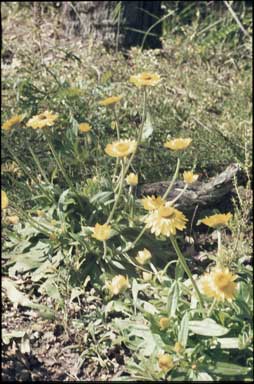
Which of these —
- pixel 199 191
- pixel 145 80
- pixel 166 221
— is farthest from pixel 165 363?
pixel 199 191

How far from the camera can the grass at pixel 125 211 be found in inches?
87.6

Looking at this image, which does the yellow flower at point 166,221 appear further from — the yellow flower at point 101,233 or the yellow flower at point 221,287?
the yellow flower at point 101,233

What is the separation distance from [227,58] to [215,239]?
5.98ft

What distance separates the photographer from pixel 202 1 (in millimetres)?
4961

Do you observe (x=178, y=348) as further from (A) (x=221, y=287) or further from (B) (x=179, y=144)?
(B) (x=179, y=144)

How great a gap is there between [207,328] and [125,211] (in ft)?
2.57

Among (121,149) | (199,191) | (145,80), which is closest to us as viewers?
(121,149)

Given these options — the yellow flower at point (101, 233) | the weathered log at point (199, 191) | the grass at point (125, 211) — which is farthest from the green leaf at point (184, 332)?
the weathered log at point (199, 191)

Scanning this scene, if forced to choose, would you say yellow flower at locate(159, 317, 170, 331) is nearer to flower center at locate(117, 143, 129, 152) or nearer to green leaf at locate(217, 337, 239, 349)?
green leaf at locate(217, 337, 239, 349)

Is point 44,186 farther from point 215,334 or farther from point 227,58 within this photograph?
point 227,58

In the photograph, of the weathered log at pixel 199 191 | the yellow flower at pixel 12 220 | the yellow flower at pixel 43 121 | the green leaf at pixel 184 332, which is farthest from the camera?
the weathered log at pixel 199 191

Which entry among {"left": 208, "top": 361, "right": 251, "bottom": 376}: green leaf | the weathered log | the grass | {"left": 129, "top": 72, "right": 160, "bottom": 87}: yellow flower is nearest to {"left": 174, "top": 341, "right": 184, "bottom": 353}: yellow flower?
the grass

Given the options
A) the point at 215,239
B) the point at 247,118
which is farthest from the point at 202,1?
the point at 215,239

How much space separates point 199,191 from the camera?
10.3ft
